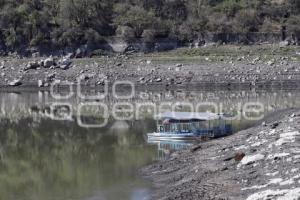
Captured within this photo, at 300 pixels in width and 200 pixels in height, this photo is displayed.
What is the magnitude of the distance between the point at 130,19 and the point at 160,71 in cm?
2240

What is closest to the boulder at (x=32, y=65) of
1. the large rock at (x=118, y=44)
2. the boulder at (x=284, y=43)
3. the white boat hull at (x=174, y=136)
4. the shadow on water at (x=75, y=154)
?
the large rock at (x=118, y=44)

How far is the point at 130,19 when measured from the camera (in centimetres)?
10256

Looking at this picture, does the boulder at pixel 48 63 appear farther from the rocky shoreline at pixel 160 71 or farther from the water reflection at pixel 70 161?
the water reflection at pixel 70 161

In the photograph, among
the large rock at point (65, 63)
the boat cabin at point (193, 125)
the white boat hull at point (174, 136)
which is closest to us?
the white boat hull at point (174, 136)

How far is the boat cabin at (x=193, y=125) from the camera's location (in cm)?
3638

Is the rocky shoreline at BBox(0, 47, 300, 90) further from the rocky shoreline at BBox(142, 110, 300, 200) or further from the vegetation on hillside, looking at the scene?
the rocky shoreline at BBox(142, 110, 300, 200)

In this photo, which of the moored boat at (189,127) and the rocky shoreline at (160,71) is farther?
the rocky shoreline at (160,71)

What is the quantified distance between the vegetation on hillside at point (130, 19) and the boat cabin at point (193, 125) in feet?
198

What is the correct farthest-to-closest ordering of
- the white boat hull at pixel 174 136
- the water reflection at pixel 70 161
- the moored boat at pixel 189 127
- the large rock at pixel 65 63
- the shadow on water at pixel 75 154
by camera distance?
the large rock at pixel 65 63 → the moored boat at pixel 189 127 → the white boat hull at pixel 174 136 → the shadow on water at pixel 75 154 → the water reflection at pixel 70 161

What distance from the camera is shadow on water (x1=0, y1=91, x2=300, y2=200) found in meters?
25.4

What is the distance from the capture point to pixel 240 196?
18.7 metres

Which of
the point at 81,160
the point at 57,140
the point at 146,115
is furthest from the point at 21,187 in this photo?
the point at 146,115

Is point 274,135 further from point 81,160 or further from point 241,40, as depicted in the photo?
point 241,40

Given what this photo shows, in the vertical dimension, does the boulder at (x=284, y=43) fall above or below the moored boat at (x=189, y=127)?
above
